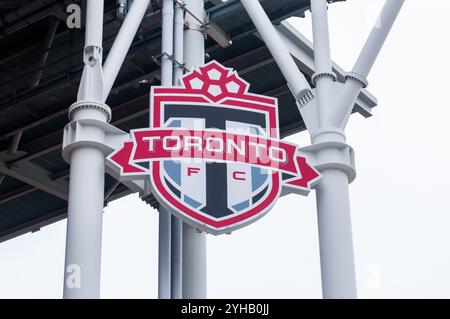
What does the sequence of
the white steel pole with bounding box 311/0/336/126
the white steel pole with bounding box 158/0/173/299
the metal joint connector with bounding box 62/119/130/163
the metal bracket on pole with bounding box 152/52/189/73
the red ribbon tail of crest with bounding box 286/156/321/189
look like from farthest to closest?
the metal bracket on pole with bounding box 152/52/189/73 → the white steel pole with bounding box 158/0/173/299 → the white steel pole with bounding box 311/0/336/126 → the red ribbon tail of crest with bounding box 286/156/321/189 → the metal joint connector with bounding box 62/119/130/163

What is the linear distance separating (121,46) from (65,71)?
8791 mm

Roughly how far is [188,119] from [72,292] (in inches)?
121

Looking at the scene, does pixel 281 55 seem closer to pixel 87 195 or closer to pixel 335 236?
pixel 335 236

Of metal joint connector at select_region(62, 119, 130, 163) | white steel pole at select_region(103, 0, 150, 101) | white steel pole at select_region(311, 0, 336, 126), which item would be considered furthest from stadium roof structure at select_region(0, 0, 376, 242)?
metal joint connector at select_region(62, 119, 130, 163)

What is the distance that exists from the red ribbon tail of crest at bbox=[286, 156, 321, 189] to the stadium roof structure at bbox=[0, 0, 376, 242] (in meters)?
5.89

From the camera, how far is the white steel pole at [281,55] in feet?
46.2

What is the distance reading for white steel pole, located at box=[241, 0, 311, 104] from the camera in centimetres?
1407

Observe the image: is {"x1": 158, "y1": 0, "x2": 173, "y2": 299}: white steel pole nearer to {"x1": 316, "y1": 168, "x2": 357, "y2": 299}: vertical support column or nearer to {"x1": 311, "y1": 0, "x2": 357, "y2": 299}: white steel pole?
{"x1": 311, "y1": 0, "x2": 357, "y2": 299}: white steel pole

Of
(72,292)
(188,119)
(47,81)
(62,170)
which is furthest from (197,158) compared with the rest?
(62,170)

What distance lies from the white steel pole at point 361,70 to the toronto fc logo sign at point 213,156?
2.61ft

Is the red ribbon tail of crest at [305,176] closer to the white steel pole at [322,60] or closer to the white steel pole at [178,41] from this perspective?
the white steel pole at [322,60]

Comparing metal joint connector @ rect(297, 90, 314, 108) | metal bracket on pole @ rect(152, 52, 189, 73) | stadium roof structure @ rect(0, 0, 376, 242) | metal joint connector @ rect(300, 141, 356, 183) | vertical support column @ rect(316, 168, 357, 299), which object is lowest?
vertical support column @ rect(316, 168, 357, 299)

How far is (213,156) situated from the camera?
13.2 meters
